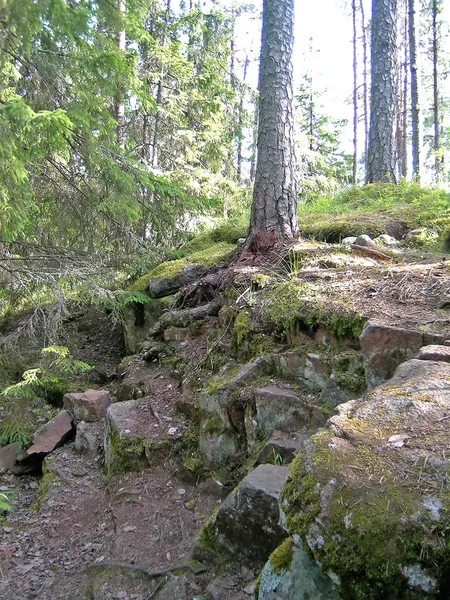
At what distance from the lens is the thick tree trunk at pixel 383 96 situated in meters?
9.58

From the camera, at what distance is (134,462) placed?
4586mm

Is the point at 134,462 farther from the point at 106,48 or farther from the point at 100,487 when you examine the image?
the point at 106,48

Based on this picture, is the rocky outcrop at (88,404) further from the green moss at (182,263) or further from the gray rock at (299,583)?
the gray rock at (299,583)

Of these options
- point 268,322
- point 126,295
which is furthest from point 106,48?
point 268,322

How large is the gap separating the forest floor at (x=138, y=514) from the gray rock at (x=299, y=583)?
0.82m

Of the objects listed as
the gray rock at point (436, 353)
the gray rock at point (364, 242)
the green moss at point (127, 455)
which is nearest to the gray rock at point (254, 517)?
the gray rock at point (436, 353)

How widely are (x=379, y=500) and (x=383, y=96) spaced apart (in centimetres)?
993

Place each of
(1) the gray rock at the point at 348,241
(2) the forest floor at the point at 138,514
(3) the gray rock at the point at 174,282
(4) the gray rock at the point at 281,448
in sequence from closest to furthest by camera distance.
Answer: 1. (2) the forest floor at the point at 138,514
2. (4) the gray rock at the point at 281,448
3. (1) the gray rock at the point at 348,241
4. (3) the gray rock at the point at 174,282

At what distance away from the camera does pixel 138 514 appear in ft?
13.3

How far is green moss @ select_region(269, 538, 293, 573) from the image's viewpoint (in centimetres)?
218

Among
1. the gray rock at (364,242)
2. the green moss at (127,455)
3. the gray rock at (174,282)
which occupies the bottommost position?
the green moss at (127,455)

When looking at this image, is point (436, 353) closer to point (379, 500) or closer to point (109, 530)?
point (379, 500)

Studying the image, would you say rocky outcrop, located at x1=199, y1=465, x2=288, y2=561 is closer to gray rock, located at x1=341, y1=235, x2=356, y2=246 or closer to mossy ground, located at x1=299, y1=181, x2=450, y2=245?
gray rock, located at x1=341, y1=235, x2=356, y2=246

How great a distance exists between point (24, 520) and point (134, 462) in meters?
1.24
